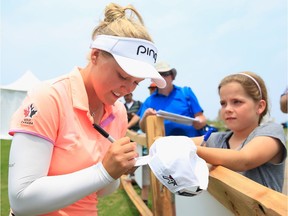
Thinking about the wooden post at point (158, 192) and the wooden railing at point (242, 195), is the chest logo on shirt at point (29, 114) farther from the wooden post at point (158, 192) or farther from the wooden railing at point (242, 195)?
the wooden post at point (158, 192)

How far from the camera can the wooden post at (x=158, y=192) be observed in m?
2.39

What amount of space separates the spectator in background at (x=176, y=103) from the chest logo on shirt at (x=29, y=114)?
8.29 feet

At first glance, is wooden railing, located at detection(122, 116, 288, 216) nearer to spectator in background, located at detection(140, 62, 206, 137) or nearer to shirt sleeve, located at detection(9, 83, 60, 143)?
shirt sleeve, located at detection(9, 83, 60, 143)

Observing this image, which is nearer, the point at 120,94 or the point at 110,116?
the point at 120,94

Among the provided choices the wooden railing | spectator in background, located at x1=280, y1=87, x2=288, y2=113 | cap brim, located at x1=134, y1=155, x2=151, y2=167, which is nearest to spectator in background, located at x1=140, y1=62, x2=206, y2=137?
spectator in background, located at x1=280, y1=87, x2=288, y2=113

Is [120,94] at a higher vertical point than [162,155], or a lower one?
higher

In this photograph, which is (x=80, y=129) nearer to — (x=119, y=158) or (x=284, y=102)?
(x=119, y=158)

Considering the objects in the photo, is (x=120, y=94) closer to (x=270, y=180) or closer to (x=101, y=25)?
(x=101, y=25)

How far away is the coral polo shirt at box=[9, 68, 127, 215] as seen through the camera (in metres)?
1.21

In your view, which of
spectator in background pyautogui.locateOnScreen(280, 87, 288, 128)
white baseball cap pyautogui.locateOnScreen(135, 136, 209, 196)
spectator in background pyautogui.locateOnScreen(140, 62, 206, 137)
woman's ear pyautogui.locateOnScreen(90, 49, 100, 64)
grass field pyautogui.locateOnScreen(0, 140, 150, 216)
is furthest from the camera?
grass field pyautogui.locateOnScreen(0, 140, 150, 216)

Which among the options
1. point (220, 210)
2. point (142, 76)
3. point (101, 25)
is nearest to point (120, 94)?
point (142, 76)

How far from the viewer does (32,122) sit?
118 cm

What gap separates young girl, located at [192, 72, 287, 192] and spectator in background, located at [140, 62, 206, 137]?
5.30ft

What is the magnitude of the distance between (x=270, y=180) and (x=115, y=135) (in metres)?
0.83
